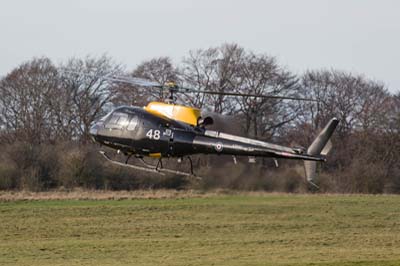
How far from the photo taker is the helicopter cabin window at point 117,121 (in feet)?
98.0

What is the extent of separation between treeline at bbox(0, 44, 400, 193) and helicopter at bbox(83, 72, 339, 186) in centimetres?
577

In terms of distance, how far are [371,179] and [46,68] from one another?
981 inches

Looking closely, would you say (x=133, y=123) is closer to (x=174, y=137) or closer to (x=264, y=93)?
(x=174, y=137)

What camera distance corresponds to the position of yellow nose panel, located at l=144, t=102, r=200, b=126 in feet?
96.2

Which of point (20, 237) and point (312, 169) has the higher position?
point (312, 169)

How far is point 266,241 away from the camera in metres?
35.9

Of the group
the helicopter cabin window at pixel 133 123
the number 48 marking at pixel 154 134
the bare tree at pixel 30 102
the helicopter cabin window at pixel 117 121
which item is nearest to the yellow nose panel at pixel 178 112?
the helicopter cabin window at pixel 133 123

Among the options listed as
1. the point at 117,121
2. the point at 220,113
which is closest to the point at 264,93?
the point at 220,113

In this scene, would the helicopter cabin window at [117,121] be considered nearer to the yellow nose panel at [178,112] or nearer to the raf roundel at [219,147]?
the yellow nose panel at [178,112]

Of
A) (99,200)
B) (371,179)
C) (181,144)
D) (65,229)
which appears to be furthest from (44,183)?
(181,144)

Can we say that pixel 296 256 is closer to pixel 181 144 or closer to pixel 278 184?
pixel 181 144

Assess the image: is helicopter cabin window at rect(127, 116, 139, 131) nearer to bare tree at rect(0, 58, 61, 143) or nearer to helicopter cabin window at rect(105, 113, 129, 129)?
helicopter cabin window at rect(105, 113, 129, 129)

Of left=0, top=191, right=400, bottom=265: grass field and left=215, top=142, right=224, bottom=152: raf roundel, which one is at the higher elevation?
left=215, top=142, right=224, bottom=152: raf roundel

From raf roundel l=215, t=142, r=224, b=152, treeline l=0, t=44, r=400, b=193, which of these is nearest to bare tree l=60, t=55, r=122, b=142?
treeline l=0, t=44, r=400, b=193
